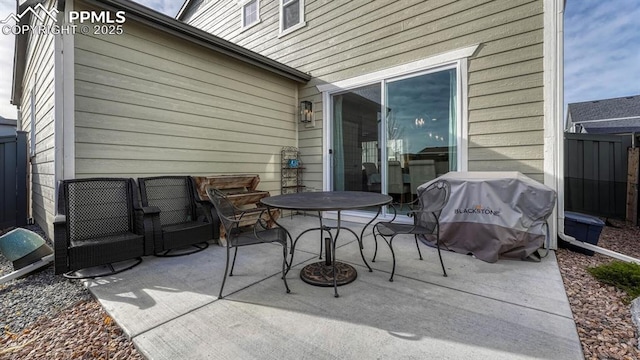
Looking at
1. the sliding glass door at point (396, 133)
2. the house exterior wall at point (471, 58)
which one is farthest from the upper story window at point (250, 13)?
the sliding glass door at point (396, 133)

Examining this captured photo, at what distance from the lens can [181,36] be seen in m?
3.53

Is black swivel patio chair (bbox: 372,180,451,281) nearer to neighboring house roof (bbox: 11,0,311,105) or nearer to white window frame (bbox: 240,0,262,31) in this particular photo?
neighboring house roof (bbox: 11,0,311,105)

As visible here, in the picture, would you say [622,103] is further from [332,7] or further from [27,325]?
[27,325]

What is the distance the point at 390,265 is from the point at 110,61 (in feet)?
12.2

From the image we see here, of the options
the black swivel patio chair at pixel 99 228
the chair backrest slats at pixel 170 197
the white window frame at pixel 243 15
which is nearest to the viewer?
the black swivel patio chair at pixel 99 228

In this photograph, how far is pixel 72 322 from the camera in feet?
5.88

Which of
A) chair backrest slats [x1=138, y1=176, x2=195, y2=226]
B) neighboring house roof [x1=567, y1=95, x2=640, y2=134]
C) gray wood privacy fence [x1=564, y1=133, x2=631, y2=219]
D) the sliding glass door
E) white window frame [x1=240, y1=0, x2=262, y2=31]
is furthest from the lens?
neighboring house roof [x1=567, y1=95, x2=640, y2=134]

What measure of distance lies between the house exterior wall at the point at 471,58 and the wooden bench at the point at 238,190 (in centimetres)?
138

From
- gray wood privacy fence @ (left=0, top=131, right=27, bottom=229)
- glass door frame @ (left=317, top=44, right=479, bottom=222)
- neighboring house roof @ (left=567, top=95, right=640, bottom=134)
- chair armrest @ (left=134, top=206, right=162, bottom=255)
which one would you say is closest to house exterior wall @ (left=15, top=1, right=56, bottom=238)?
gray wood privacy fence @ (left=0, top=131, right=27, bottom=229)

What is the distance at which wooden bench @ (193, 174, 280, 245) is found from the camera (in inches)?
139

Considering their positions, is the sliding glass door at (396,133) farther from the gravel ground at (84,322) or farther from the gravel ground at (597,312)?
the gravel ground at (84,322)

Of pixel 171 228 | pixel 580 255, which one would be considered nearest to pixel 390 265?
pixel 580 255

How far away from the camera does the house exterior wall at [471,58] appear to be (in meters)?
3.22

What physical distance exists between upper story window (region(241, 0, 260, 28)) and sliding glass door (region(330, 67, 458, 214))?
305 centimetres
